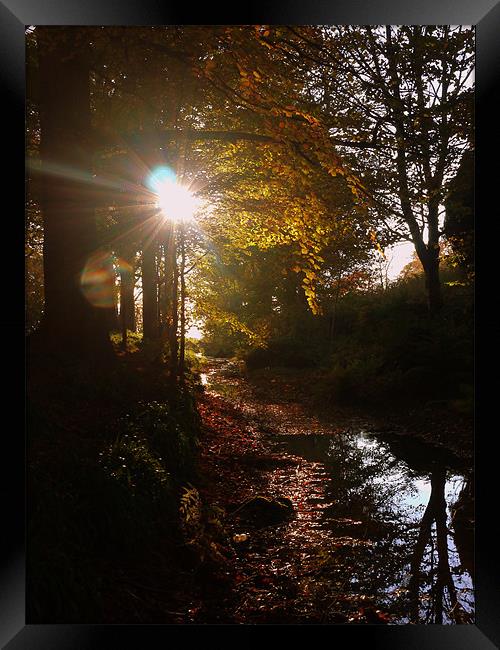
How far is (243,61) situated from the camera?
4.93m

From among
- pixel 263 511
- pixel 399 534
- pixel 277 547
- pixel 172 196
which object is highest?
pixel 172 196

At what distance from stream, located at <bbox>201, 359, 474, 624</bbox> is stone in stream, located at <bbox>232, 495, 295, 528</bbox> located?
0.43ft

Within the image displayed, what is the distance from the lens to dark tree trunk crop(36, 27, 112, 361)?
7.04m

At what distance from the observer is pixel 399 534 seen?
5523 mm

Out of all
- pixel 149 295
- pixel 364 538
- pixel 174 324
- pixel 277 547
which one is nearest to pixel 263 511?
pixel 277 547

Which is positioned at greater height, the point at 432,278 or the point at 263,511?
the point at 432,278

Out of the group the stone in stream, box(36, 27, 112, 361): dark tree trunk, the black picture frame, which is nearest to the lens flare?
box(36, 27, 112, 361): dark tree trunk

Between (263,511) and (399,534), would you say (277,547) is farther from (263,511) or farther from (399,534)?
(399,534)

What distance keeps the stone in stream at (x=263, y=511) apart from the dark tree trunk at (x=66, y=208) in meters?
3.49

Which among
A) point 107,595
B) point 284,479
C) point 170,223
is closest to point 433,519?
point 284,479

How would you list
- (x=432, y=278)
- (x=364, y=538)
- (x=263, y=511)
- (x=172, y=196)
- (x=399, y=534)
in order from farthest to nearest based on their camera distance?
(x=432, y=278) < (x=172, y=196) < (x=263, y=511) < (x=399, y=534) < (x=364, y=538)
